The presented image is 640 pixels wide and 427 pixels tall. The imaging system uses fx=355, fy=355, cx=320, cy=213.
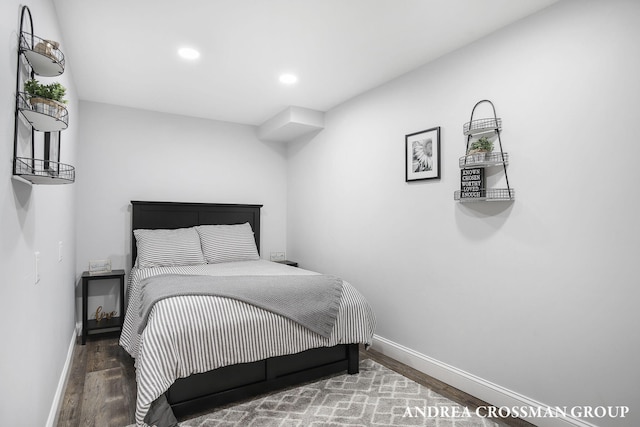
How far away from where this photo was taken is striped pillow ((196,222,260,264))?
156 inches

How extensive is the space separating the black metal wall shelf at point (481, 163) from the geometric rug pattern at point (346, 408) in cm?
142

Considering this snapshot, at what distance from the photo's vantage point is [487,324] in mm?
2473

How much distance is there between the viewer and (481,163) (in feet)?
7.75

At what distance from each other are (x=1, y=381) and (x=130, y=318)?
197 cm

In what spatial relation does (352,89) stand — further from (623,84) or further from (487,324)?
(487,324)

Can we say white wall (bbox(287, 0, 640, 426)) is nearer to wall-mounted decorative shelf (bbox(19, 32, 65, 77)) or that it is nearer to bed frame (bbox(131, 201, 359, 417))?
bed frame (bbox(131, 201, 359, 417))

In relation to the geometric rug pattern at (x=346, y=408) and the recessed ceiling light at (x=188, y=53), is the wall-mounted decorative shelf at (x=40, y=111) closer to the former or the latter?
the recessed ceiling light at (x=188, y=53)

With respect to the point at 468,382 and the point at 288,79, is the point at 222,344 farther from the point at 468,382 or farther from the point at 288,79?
the point at 288,79

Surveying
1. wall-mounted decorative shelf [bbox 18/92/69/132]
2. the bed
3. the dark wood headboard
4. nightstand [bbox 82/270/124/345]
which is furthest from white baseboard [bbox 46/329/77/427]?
wall-mounted decorative shelf [bbox 18/92/69/132]

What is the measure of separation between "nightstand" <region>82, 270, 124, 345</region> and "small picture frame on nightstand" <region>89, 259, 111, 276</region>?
0.09 meters

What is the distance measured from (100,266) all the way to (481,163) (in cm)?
390

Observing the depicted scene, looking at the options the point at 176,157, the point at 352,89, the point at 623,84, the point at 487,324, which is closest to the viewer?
the point at 623,84

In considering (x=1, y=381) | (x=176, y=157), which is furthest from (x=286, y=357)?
(x=176, y=157)

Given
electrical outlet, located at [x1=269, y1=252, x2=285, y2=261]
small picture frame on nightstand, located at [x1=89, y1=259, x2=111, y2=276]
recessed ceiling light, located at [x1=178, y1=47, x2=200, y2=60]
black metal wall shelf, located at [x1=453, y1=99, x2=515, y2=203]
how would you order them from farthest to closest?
electrical outlet, located at [x1=269, y1=252, x2=285, y2=261] < small picture frame on nightstand, located at [x1=89, y1=259, x2=111, y2=276] < recessed ceiling light, located at [x1=178, y1=47, x2=200, y2=60] < black metal wall shelf, located at [x1=453, y1=99, x2=515, y2=203]
